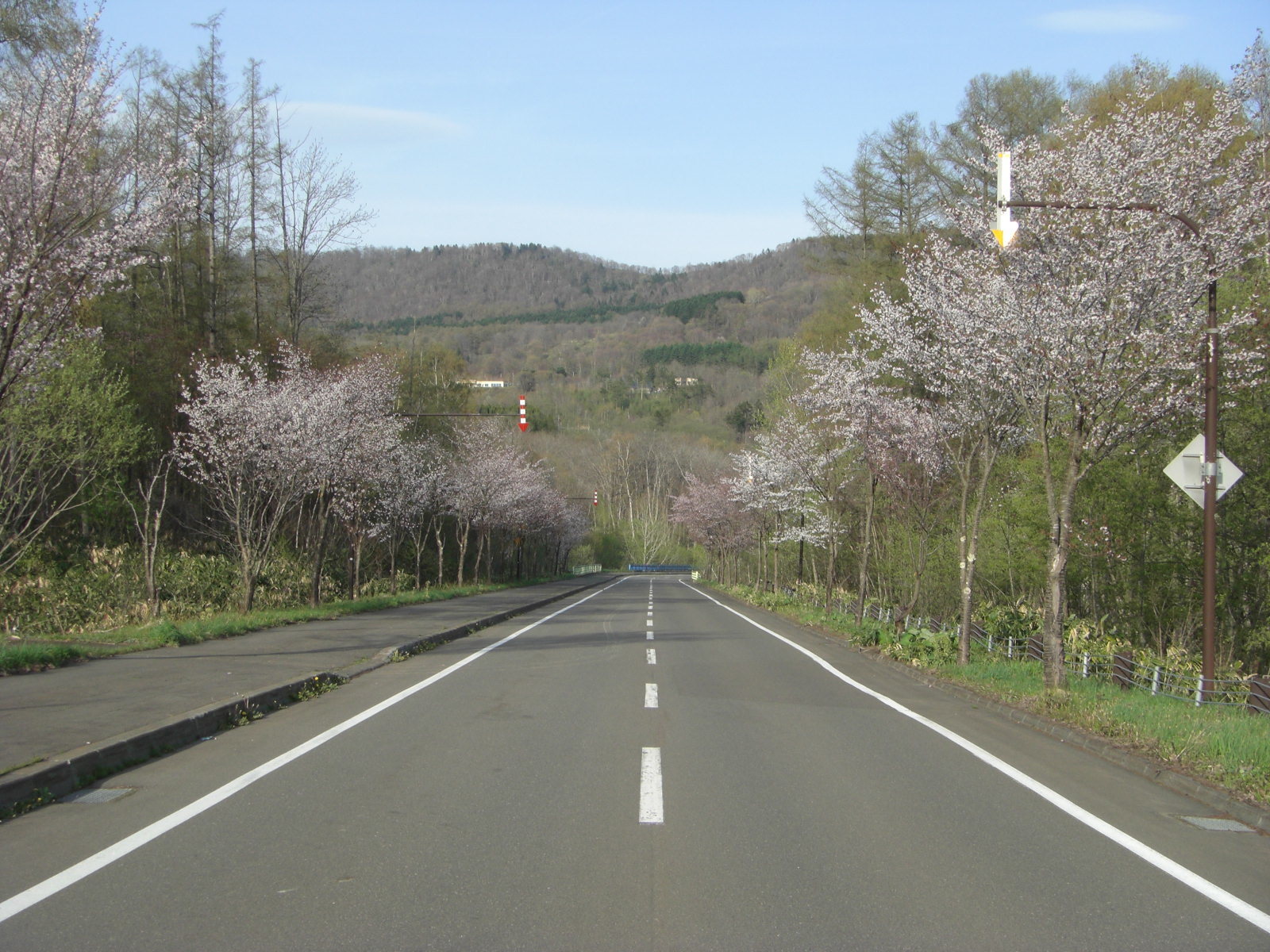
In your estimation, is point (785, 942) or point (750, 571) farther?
point (750, 571)

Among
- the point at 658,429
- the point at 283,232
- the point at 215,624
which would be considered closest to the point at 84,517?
the point at 283,232

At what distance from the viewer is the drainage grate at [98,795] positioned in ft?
22.1

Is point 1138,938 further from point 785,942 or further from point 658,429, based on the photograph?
point 658,429

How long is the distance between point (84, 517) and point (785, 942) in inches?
1205

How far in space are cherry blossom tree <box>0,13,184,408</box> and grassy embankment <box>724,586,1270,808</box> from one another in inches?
493

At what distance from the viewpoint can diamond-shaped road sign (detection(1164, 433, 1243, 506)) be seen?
40.9ft

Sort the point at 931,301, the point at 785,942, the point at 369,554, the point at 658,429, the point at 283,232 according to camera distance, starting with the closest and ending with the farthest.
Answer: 1. the point at 785,942
2. the point at 931,301
3. the point at 283,232
4. the point at 369,554
5. the point at 658,429

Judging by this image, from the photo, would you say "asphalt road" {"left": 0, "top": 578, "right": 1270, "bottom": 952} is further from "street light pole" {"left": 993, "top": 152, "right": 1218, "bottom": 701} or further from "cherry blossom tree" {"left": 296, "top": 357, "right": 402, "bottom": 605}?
"cherry blossom tree" {"left": 296, "top": 357, "right": 402, "bottom": 605}

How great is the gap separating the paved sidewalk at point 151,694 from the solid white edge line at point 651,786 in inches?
166

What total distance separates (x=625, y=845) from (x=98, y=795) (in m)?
4.01

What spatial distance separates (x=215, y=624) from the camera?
58.1 ft

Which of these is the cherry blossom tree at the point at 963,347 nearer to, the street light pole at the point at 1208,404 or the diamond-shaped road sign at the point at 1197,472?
the street light pole at the point at 1208,404

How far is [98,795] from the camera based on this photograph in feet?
22.7

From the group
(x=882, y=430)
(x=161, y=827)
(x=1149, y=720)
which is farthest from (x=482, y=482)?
(x=161, y=827)
